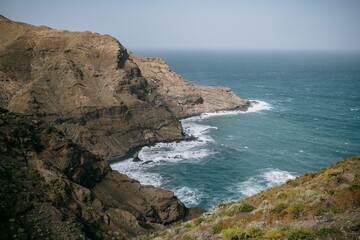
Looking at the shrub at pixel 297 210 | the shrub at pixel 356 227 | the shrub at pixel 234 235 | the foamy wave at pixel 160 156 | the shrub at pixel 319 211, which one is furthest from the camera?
the foamy wave at pixel 160 156

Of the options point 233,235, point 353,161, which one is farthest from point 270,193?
point 233,235

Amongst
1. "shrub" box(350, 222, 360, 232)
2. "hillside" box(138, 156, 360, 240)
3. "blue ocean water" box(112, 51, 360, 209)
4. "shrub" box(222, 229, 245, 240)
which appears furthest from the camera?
"blue ocean water" box(112, 51, 360, 209)

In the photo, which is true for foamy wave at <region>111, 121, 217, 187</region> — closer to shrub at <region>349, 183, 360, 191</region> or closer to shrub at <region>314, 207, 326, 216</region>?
shrub at <region>349, 183, 360, 191</region>

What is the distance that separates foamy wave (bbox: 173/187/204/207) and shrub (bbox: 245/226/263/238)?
42.3m

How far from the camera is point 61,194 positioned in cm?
3175

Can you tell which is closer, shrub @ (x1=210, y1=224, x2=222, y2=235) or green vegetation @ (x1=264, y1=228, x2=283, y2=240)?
green vegetation @ (x1=264, y1=228, x2=283, y2=240)

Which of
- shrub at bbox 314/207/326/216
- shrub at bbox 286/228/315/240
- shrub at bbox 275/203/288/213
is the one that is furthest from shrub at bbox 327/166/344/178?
shrub at bbox 286/228/315/240

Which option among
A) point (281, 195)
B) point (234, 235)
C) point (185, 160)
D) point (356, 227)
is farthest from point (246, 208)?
point (185, 160)

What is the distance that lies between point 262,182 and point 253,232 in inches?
1983

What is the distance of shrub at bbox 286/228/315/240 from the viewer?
15900 millimetres

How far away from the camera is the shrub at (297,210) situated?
20531 mm

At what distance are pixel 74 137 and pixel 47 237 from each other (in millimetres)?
56184

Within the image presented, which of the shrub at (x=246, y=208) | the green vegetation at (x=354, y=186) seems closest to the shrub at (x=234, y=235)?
the shrub at (x=246, y=208)

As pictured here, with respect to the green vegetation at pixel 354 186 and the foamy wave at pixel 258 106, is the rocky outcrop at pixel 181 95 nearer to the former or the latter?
the foamy wave at pixel 258 106
